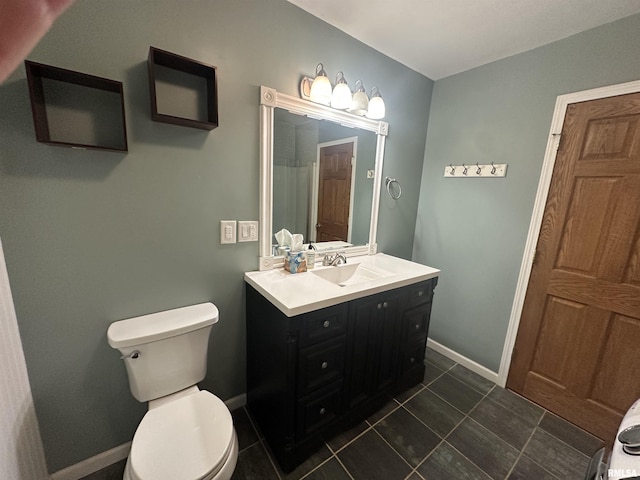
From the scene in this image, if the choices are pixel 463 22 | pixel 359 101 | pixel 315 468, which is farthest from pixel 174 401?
pixel 463 22

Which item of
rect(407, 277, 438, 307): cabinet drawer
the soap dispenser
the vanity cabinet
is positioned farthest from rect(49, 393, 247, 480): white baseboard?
rect(407, 277, 438, 307): cabinet drawer

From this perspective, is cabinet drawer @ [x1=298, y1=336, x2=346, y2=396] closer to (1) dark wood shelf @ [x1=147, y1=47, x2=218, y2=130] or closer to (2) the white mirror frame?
(2) the white mirror frame

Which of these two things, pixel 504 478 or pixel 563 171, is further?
pixel 563 171

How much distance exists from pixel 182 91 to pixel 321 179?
925mm

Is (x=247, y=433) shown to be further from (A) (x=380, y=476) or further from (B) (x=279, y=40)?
(B) (x=279, y=40)

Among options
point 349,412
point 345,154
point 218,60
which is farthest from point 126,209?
point 349,412

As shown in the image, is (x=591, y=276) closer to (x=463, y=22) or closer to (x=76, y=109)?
(x=463, y=22)

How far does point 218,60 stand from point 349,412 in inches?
79.7

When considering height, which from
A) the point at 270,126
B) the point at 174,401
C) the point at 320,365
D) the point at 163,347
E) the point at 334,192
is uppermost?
the point at 270,126

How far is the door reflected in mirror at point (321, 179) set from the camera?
1.54m

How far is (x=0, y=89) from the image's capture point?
2.84 feet

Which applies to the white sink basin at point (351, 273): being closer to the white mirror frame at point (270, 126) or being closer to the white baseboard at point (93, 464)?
the white mirror frame at point (270, 126)

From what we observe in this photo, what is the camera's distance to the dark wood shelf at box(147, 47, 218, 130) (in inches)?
42.3

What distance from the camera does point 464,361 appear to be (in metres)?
2.14
